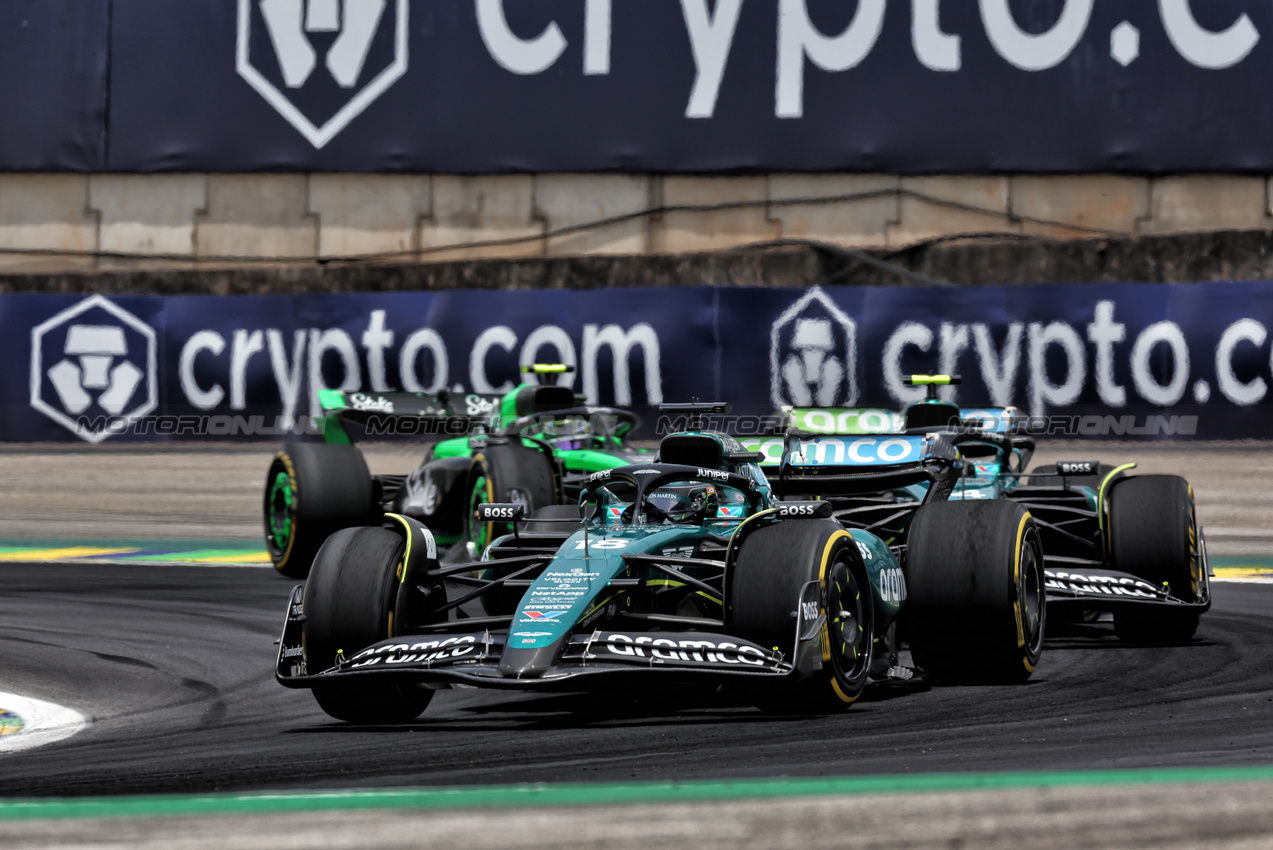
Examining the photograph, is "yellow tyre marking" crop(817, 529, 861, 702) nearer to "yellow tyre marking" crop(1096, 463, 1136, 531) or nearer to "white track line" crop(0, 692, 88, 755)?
"white track line" crop(0, 692, 88, 755)

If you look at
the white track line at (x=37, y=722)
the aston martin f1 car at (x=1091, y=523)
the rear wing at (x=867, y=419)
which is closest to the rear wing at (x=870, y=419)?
the rear wing at (x=867, y=419)

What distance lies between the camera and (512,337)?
56.7 feet

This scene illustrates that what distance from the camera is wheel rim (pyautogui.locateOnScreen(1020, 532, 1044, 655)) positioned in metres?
8.55

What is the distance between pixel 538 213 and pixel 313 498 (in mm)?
6523

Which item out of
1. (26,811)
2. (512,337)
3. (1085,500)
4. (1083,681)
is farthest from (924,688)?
(512,337)

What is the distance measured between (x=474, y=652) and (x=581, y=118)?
Result: 41.6 ft

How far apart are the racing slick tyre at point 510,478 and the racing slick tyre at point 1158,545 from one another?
160 inches

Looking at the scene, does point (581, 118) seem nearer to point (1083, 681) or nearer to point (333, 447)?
point (333, 447)

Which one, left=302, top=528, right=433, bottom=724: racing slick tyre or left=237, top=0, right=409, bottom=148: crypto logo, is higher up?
left=237, top=0, right=409, bottom=148: crypto logo

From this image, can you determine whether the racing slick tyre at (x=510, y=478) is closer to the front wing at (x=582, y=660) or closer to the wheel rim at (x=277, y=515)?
the wheel rim at (x=277, y=515)

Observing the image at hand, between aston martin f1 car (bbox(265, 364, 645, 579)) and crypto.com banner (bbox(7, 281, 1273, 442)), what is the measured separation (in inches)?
9.7

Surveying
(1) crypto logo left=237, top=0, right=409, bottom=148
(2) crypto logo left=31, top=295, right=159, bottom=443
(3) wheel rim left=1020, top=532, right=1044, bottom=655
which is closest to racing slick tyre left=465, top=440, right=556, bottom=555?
(3) wheel rim left=1020, top=532, right=1044, bottom=655

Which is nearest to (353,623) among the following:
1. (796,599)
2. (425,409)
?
(796,599)

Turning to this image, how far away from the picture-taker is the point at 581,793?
4.99 meters
